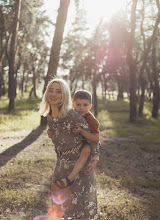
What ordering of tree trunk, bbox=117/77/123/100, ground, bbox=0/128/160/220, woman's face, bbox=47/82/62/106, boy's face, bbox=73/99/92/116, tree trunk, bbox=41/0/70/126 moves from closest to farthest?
woman's face, bbox=47/82/62/106 → boy's face, bbox=73/99/92/116 → ground, bbox=0/128/160/220 → tree trunk, bbox=41/0/70/126 → tree trunk, bbox=117/77/123/100

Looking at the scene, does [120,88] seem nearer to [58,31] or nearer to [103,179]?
[58,31]

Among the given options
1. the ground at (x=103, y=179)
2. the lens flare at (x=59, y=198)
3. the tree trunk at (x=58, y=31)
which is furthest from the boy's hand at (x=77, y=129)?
the tree trunk at (x=58, y=31)

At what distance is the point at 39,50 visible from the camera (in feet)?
129

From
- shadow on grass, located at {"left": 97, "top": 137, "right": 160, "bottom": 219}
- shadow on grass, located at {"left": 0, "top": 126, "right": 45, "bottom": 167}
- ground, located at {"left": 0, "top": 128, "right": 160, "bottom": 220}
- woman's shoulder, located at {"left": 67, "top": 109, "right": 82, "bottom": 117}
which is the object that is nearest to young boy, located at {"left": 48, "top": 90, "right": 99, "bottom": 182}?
woman's shoulder, located at {"left": 67, "top": 109, "right": 82, "bottom": 117}

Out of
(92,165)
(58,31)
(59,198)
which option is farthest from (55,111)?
(58,31)

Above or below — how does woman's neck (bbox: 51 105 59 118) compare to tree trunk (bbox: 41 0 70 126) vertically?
below

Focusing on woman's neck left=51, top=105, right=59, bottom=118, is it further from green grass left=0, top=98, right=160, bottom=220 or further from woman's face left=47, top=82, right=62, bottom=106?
green grass left=0, top=98, right=160, bottom=220

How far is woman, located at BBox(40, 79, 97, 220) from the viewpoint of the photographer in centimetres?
296

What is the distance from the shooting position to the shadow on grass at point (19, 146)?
750 centimetres

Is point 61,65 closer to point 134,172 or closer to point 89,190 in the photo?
point 134,172

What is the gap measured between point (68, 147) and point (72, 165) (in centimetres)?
23

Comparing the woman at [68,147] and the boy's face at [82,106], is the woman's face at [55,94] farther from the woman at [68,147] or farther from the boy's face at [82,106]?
the boy's face at [82,106]

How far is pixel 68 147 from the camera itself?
2.99 meters

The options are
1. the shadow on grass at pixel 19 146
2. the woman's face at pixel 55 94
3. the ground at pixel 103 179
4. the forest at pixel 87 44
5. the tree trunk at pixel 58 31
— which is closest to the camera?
the woman's face at pixel 55 94
